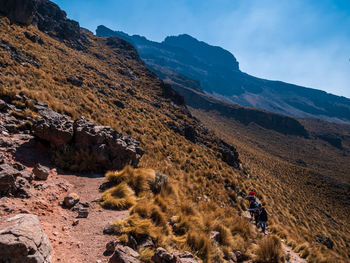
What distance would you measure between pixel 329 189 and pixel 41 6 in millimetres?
82144

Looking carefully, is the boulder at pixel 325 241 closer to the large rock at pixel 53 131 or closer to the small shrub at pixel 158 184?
the small shrub at pixel 158 184

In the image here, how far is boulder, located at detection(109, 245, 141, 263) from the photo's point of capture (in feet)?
10.7

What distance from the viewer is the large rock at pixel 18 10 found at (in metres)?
25.8

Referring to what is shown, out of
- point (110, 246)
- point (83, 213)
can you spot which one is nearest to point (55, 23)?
point (83, 213)

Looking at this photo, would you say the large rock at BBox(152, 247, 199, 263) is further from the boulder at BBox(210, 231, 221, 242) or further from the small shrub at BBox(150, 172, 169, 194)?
the small shrub at BBox(150, 172, 169, 194)

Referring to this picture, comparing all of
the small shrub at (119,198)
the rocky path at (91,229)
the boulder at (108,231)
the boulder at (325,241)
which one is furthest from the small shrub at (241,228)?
the boulder at (325,241)

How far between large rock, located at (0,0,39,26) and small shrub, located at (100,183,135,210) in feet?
116

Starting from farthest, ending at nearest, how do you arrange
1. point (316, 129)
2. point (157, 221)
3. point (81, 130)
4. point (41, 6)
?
point (316, 129), point (41, 6), point (81, 130), point (157, 221)

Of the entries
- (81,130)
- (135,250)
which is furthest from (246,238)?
(81,130)

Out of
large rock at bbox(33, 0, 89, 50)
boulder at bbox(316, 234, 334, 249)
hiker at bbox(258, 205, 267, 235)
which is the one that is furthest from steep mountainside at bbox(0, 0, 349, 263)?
large rock at bbox(33, 0, 89, 50)

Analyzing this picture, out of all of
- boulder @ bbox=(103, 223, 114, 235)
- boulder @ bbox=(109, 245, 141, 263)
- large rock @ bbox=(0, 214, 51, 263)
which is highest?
large rock @ bbox=(0, 214, 51, 263)

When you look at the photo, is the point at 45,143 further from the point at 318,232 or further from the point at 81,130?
the point at 318,232

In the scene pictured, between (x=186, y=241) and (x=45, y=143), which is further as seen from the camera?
(x=45, y=143)

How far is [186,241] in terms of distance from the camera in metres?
4.59
